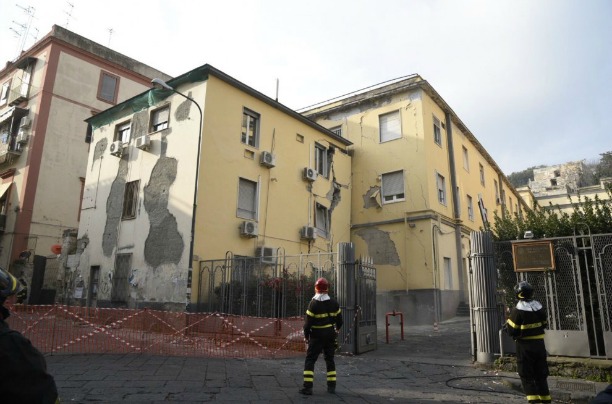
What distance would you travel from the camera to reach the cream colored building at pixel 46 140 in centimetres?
2080

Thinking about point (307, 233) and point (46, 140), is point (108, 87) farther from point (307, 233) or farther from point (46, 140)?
point (307, 233)

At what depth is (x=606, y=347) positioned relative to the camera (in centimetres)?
690

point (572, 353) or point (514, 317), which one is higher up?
point (514, 317)

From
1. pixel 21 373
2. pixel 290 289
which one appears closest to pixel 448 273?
pixel 290 289

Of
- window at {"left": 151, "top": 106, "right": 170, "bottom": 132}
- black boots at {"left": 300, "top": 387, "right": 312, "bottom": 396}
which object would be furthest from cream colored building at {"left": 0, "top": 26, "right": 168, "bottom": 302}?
black boots at {"left": 300, "top": 387, "right": 312, "bottom": 396}

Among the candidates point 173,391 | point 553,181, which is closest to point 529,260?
point 173,391

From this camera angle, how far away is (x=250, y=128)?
1585 cm

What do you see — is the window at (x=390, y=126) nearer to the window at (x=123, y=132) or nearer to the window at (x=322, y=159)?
the window at (x=322, y=159)

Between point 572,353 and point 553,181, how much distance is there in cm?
8174

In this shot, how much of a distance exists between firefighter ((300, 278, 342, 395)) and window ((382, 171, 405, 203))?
13.3 m

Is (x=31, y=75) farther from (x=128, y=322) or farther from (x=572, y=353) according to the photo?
(x=572, y=353)

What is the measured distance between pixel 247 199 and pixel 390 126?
8657 millimetres

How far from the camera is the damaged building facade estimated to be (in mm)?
13586

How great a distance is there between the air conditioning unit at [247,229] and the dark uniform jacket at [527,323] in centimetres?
982
